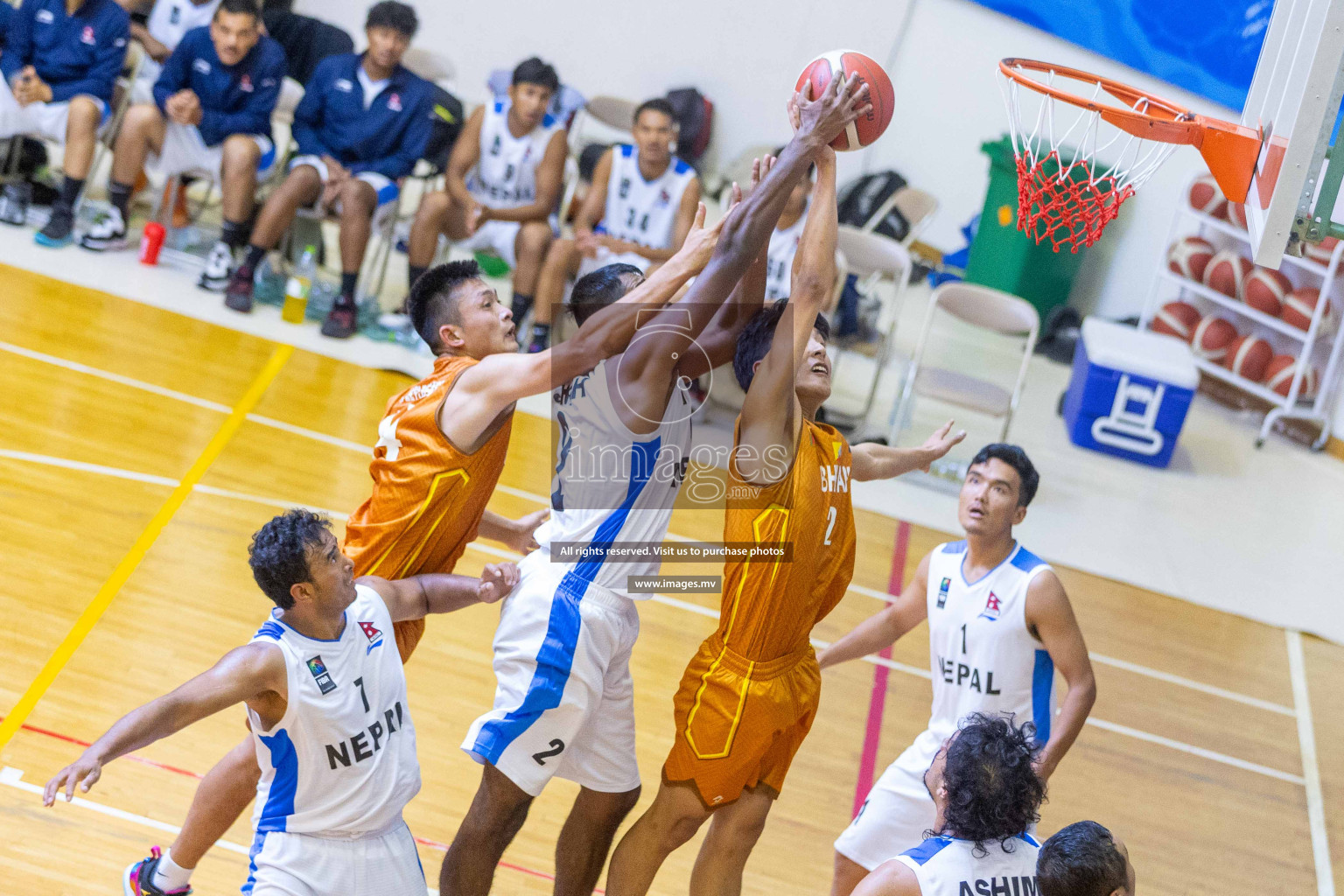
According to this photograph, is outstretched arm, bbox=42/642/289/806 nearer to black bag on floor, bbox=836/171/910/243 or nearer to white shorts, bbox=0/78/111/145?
white shorts, bbox=0/78/111/145

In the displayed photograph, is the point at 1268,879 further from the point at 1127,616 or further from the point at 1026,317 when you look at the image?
the point at 1026,317

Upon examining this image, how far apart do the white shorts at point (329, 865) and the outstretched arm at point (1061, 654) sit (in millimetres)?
1860

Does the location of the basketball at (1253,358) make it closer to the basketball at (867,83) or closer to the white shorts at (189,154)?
the white shorts at (189,154)

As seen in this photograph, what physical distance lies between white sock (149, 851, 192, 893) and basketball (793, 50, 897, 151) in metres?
2.70

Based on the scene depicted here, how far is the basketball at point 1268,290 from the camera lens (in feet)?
34.9

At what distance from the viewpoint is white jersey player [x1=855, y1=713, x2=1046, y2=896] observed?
9.26ft

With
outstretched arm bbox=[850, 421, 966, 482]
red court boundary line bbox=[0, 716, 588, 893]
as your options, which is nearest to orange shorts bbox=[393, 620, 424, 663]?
red court boundary line bbox=[0, 716, 588, 893]

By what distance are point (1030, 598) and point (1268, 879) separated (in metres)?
2.12

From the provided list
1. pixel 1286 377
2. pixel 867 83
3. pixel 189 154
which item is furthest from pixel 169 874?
pixel 1286 377

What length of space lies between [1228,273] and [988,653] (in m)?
8.31

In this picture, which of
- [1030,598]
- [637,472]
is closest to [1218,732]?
[1030,598]

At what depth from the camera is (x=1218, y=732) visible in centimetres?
606

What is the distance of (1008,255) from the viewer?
1174 centimetres

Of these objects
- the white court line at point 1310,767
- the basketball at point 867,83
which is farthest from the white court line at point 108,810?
the white court line at point 1310,767
